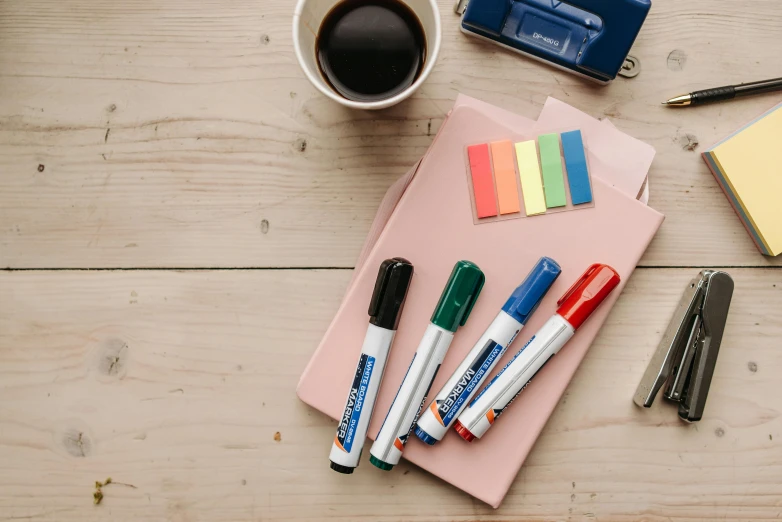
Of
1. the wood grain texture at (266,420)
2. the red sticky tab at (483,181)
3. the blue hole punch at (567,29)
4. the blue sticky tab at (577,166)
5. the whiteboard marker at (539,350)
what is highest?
the blue hole punch at (567,29)

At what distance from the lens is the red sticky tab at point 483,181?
1.61 feet

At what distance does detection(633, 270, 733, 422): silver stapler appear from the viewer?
494 millimetres

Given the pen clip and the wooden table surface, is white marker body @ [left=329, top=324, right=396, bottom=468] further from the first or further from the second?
the pen clip

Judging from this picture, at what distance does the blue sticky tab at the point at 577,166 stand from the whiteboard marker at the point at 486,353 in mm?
62

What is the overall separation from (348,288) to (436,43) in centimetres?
22

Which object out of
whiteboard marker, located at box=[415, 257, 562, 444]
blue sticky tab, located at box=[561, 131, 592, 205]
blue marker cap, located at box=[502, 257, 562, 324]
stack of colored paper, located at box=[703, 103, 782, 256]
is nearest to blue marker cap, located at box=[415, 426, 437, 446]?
whiteboard marker, located at box=[415, 257, 562, 444]

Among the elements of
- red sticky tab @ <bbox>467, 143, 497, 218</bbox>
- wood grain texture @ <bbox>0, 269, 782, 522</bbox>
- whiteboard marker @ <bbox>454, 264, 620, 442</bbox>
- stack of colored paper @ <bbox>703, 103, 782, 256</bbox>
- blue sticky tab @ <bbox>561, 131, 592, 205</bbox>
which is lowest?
wood grain texture @ <bbox>0, 269, 782, 522</bbox>

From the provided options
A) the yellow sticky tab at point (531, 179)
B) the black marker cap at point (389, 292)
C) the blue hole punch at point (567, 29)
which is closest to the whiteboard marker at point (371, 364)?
the black marker cap at point (389, 292)

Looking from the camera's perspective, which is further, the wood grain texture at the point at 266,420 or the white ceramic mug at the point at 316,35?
the wood grain texture at the point at 266,420

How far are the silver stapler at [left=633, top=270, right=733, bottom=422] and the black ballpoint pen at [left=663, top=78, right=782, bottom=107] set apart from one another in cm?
15

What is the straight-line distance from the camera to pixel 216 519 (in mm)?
518

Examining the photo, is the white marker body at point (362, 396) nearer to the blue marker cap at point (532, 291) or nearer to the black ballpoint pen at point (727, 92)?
the blue marker cap at point (532, 291)

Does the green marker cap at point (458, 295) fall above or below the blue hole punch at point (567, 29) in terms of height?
below

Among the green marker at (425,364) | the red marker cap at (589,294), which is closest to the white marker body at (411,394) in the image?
the green marker at (425,364)
